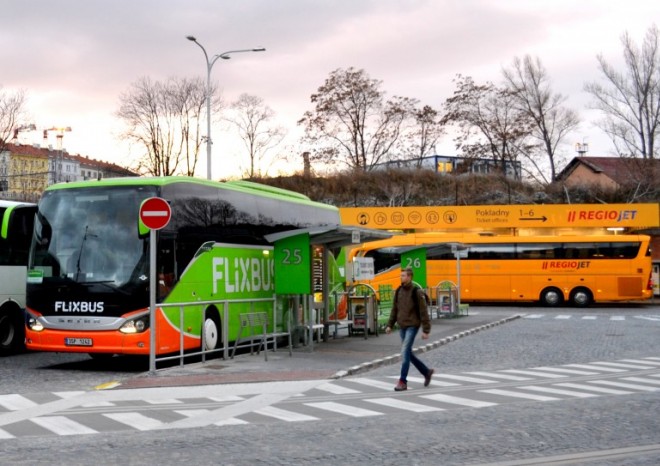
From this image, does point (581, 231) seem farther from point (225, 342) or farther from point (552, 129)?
point (225, 342)

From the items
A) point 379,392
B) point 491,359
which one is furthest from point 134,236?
point 491,359

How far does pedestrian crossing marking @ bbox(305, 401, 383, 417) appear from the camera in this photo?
10078 millimetres

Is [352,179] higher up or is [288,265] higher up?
[352,179]

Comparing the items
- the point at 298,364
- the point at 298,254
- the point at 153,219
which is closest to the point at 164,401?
the point at 153,219

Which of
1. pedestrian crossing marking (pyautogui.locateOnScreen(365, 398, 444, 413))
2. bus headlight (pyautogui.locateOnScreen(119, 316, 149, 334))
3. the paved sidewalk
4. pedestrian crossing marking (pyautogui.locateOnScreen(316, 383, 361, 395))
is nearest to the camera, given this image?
pedestrian crossing marking (pyautogui.locateOnScreen(365, 398, 444, 413))

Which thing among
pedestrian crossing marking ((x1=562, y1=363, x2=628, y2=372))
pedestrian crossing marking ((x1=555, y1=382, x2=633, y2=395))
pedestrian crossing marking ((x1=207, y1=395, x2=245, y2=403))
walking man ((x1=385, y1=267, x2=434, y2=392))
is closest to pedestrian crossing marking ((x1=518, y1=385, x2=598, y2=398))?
pedestrian crossing marking ((x1=555, y1=382, x2=633, y2=395))

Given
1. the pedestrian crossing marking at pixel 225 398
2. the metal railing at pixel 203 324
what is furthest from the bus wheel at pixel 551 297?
the pedestrian crossing marking at pixel 225 398

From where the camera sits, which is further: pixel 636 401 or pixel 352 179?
pixel 352 179

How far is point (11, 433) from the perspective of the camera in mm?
8898

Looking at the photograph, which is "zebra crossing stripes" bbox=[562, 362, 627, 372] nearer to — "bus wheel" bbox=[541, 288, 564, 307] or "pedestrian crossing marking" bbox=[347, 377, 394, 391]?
"pedestrian crossing marking" bbox=[347, 377, 394, 391]

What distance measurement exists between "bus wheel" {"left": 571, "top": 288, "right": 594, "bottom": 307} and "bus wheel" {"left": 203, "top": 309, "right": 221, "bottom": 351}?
92.4 ft

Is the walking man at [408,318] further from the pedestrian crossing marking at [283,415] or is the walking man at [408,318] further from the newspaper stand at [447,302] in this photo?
the newspaper stand at [447,302]

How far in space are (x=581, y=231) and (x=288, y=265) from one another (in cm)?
Answer: 3689

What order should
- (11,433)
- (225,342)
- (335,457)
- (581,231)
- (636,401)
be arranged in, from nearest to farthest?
(335,457) < (11,433) < (636,401) < (225,342) < (581,231)
